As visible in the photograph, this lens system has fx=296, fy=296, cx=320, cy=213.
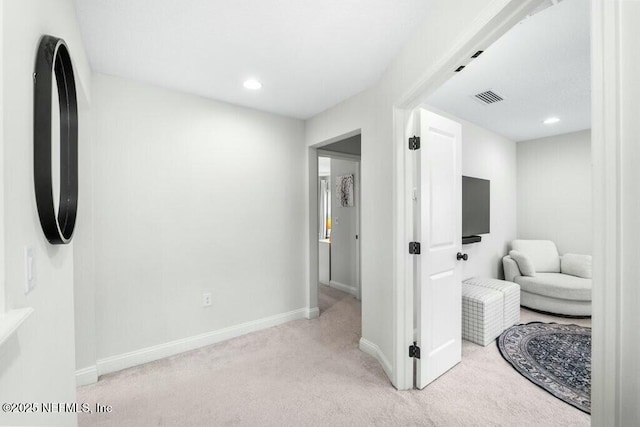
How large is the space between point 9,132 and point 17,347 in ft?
1.82

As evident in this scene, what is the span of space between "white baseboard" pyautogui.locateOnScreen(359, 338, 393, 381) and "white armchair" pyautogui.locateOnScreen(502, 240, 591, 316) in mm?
2429

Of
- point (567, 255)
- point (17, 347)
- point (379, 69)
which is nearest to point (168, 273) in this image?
point (17, 347)

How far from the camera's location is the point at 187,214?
2.68 meters

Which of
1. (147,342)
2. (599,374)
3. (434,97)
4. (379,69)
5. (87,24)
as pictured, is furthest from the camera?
(434,97)

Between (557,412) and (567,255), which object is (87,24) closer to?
(557,412)

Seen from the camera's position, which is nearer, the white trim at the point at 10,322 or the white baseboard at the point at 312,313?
the white trim at the point at 10,322

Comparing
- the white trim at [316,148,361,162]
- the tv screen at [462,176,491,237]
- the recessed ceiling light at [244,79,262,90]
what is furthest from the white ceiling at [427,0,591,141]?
the recessed ceiling light at [244,79,262,90]

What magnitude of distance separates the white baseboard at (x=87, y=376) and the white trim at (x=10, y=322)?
1944 mm

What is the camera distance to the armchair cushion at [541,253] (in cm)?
407

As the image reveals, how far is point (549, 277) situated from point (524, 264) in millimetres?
298

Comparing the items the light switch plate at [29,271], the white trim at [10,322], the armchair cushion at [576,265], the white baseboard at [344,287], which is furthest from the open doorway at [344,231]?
the white trim at [10,322]

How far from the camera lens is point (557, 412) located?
6.08 feet

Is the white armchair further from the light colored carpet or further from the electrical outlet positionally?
the electrical outlet

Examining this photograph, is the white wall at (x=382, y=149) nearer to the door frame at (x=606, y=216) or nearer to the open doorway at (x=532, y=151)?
the open doorway at (x=532, y=151)
